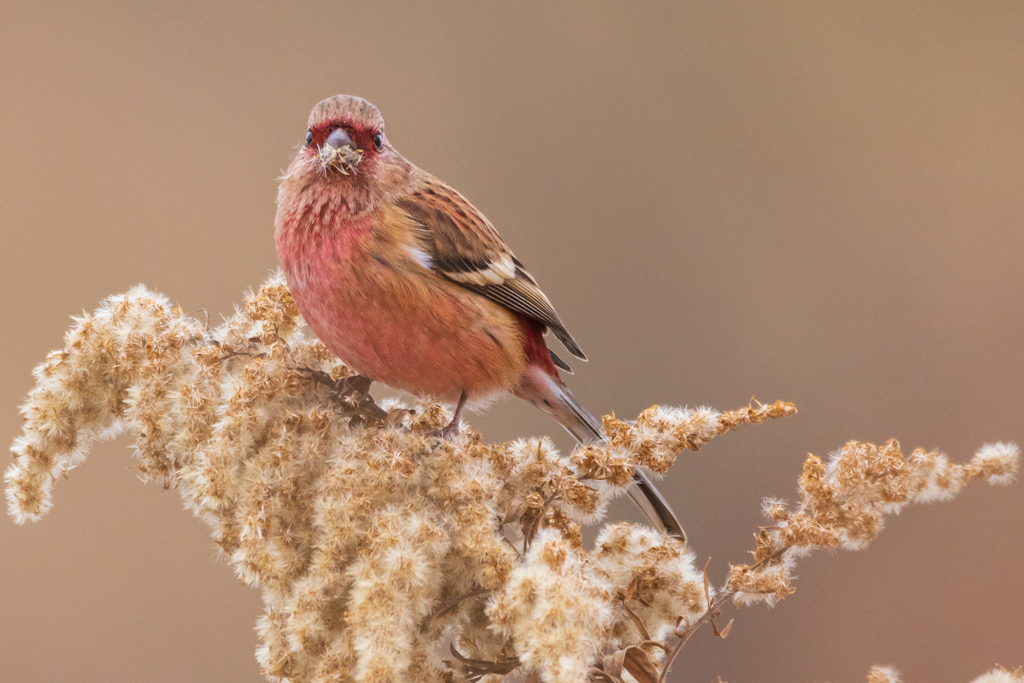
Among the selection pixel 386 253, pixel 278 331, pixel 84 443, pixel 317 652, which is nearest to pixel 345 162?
pixel 386 253

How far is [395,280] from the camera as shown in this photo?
5.66 feet

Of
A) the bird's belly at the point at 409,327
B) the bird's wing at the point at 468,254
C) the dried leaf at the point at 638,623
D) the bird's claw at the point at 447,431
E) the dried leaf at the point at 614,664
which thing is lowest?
the dried leaf at the point at 614,664

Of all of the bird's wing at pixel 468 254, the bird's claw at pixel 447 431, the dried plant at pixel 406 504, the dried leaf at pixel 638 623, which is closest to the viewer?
the dried plant at pixel 406 504

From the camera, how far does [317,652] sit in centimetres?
118

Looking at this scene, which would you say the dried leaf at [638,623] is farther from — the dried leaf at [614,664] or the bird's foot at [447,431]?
the bird's foot at [447,431]

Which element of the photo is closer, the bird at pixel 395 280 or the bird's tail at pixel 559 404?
the bird at pixel 395 280

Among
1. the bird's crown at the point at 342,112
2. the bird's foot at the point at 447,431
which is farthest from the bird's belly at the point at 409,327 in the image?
the bird's crown at the point at 342,112

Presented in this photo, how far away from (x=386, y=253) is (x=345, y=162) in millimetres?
194

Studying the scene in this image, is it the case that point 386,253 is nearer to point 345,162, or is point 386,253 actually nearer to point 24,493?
point 345,162

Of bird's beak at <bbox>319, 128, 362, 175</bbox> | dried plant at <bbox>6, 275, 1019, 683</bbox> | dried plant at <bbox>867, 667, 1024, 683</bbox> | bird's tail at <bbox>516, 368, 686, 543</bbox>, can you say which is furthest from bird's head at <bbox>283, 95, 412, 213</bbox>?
dried plant at <bbox>867, 667, 1024, 683</bbox>

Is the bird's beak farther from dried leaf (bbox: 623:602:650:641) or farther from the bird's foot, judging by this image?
dried leaf (bbox: 623:602:650:641)

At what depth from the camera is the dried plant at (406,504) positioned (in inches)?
44.0

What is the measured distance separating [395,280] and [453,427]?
32cm

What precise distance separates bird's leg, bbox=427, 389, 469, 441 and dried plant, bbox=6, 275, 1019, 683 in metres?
0.05
